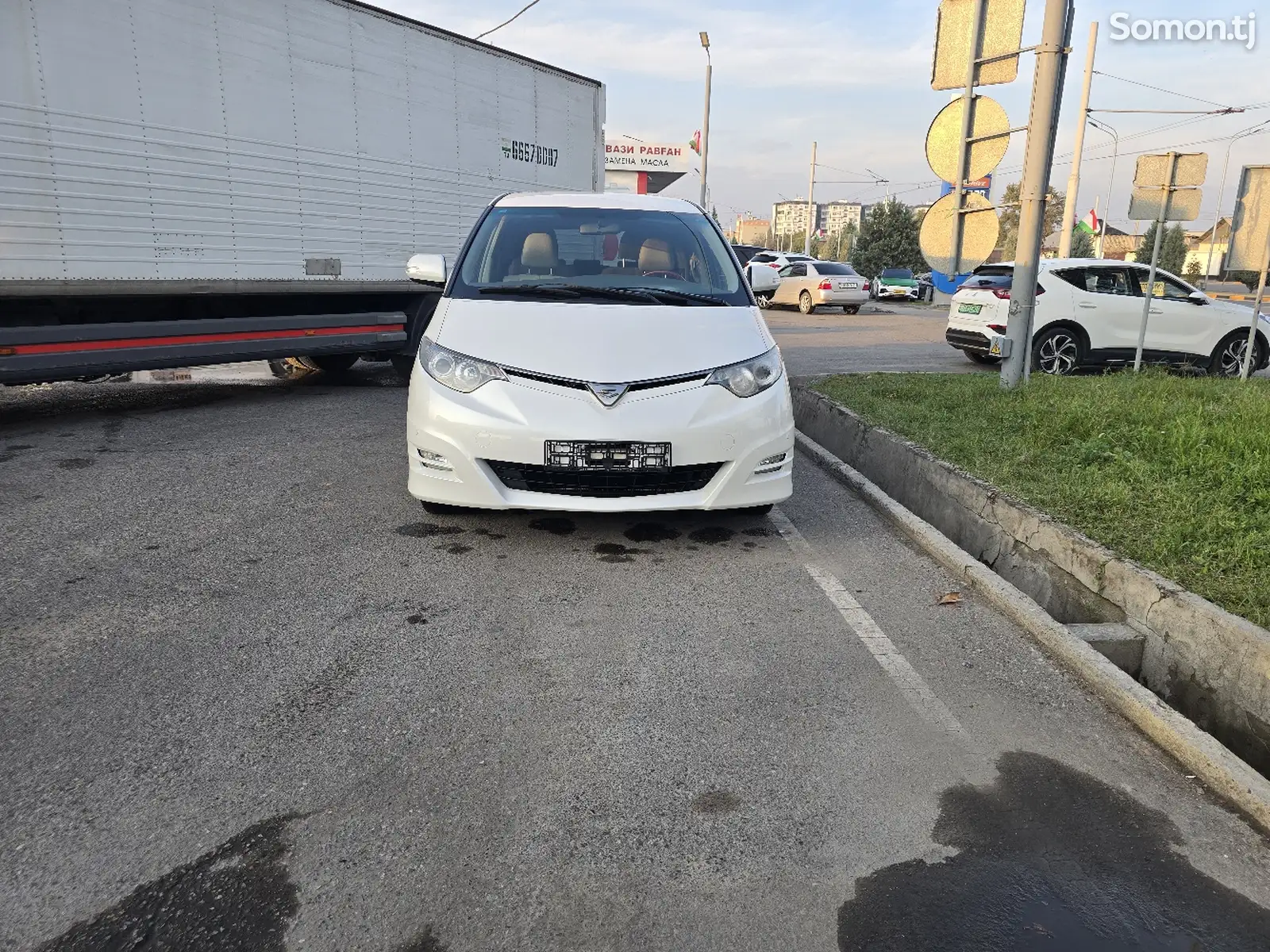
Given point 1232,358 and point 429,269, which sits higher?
point 429,269

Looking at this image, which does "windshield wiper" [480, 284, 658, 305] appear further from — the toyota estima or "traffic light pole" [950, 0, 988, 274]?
"traffic light pole" [950, 0, 988, 274]

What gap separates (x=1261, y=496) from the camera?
4.66 m

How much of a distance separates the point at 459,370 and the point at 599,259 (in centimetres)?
151

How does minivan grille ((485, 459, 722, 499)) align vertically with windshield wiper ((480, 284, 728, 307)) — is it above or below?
below

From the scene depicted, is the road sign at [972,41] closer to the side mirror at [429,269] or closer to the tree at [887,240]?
the side mirror at [429,269]

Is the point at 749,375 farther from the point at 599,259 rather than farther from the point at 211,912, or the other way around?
the point at 211,912

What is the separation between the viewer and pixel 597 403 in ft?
13.6

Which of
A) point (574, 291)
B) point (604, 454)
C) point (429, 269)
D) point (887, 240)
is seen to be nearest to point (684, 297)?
point (574, 291)

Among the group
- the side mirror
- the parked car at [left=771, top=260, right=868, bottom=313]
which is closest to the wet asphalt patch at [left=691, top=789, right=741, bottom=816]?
the side mirror

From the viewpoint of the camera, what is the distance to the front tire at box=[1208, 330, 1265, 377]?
12.1 meters

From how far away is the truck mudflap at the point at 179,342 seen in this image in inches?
257

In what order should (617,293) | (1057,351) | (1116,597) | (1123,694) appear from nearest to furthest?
(1123,694)
(1116,597)
(617,293)
(1057,351)

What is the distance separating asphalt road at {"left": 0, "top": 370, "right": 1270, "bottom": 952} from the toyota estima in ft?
1.31

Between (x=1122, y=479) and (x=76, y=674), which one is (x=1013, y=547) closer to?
(x=1122, y=479)
